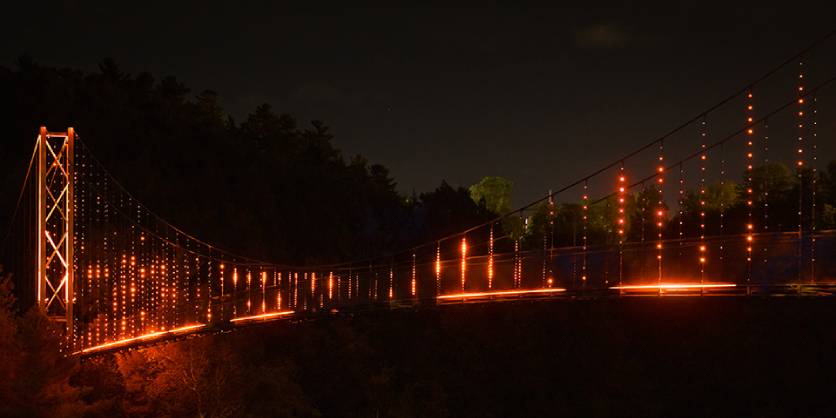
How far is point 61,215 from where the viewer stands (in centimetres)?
1645

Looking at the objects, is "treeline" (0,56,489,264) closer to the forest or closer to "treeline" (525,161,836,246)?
the forest

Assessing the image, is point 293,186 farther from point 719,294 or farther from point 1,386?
point 719,294

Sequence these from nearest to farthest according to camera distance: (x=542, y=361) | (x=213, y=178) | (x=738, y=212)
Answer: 1. (x=738, y=212)
2. (x=542, y=361)
3. (x=213, y=178)

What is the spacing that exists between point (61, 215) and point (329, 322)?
17.3 meters

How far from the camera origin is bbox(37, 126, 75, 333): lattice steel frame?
51.7ft

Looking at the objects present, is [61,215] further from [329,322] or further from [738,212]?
[738,212]

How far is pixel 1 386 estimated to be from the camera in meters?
16.3

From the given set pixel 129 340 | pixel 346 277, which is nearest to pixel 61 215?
pixel 129 340

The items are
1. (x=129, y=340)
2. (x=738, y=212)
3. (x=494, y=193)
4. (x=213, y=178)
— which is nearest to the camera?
(x=129, y=340)

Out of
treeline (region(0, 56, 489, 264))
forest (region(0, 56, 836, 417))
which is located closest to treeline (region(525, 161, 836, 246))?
forest (region(0, 56, 836, 417))

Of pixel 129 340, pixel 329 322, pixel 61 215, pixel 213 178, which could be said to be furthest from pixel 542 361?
pixel 61 215

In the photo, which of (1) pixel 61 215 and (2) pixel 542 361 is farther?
(2) pixel 542 361

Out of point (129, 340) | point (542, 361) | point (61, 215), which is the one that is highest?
point (61, 215)

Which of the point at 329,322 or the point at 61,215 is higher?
the point at 61,215
